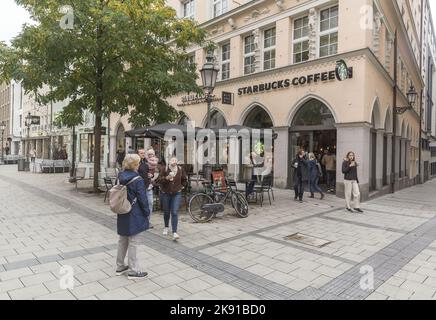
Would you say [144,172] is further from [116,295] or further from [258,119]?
[258,119]

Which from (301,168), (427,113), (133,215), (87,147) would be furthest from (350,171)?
(427,113)

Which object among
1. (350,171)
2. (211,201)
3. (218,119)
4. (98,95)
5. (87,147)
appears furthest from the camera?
(87,147)

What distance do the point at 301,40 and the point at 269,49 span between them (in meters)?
1.89

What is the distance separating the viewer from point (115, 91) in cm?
1198

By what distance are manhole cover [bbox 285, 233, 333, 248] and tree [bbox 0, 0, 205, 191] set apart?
7.23 m

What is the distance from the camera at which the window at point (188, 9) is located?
70.4 ft

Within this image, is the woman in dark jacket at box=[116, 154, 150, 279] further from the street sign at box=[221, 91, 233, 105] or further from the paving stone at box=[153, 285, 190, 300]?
the street sign at box=[221, 91, 233, 105]

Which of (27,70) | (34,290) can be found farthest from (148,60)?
(34,290)

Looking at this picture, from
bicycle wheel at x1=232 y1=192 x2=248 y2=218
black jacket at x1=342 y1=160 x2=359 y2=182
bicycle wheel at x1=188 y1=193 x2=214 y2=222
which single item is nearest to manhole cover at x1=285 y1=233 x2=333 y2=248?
bicycle wheel at x1=232 y1=192 x2=248 y2=218

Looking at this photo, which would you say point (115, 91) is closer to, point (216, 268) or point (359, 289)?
point (216, 268)

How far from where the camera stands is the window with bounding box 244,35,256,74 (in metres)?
17.5

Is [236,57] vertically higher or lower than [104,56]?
higher

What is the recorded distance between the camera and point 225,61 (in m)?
19.0
